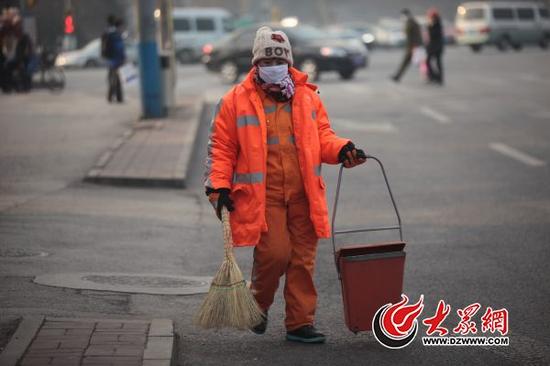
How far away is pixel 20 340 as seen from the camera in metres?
5.85

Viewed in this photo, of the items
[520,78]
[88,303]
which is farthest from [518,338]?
[520,78]

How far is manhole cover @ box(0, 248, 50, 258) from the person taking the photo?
356 inches

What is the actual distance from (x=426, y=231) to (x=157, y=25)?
1148cm

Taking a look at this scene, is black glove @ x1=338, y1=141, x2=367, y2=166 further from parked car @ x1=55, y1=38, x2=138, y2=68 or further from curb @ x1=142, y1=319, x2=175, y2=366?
parked car @ x1=55, y1=38, x2=138, y2=68

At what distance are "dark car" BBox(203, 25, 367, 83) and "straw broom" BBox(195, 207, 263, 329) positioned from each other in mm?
25849

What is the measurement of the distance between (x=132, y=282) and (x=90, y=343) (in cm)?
229

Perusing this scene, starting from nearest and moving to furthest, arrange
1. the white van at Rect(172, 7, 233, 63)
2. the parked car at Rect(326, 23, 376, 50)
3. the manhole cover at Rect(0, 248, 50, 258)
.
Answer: the manhole cover at Rect(0, 248, 50, 258), the white van at Rect(172, 7, 233, 63), the parked car at Rect(326, 23, 376, 50)

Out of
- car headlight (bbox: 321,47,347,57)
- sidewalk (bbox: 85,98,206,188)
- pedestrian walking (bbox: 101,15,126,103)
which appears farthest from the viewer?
car headlight (bbox: 321,47,347,57)

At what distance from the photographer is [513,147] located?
1738 cm

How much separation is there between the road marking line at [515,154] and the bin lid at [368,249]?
946 centimetres

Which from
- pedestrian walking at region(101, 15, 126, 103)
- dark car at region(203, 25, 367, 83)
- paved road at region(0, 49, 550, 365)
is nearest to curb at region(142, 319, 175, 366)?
paved road at region(0, 49, 550, 365)

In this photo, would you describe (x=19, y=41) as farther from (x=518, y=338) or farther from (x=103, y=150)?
(x=518, y=338)

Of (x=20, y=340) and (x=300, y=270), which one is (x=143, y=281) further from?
(x=20, y=340)
